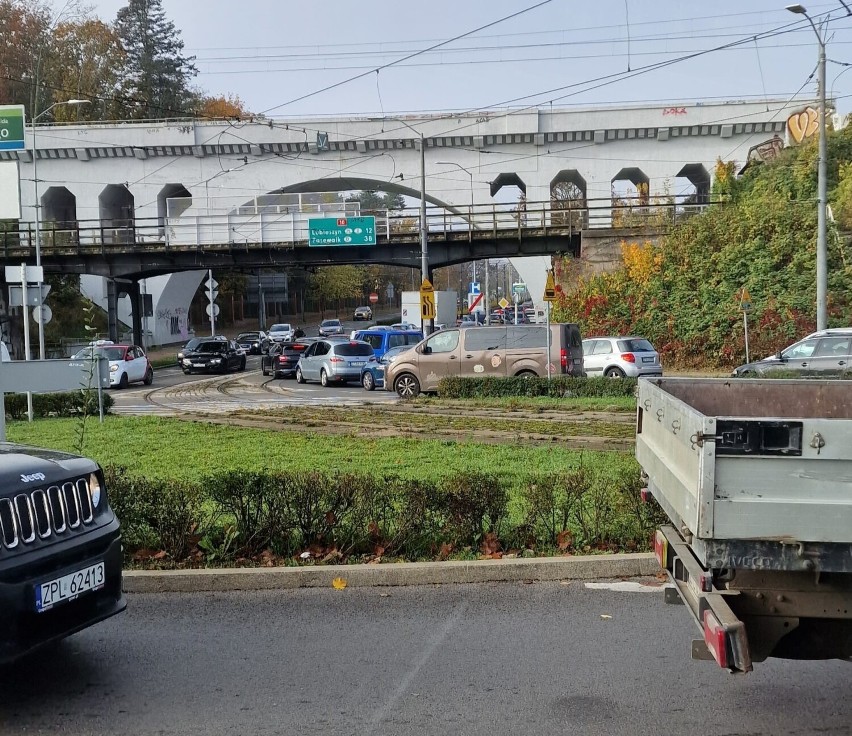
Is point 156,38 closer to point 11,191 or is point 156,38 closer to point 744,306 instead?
point 744,306

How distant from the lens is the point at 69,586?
4.82 m

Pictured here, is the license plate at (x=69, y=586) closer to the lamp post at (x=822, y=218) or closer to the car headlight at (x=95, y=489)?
the car headlight at (x=95, y=489)

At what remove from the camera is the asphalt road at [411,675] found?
4.53m

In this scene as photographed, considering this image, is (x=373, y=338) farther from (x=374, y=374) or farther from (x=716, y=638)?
(x=716, y=638)

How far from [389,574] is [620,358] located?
22.7 meters

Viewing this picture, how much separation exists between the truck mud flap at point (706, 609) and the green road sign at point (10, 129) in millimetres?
7225

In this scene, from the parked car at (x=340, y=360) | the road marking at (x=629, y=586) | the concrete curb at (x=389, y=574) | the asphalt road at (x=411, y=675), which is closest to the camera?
the asphalt road at (x=411, y=675)

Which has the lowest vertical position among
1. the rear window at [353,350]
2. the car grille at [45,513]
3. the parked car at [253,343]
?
the parked car at [253,343]

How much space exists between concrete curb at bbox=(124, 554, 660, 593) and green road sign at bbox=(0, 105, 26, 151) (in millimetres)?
4538

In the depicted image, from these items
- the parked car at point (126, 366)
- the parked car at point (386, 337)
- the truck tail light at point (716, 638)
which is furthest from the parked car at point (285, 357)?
the truck tail light at point (716, 638)

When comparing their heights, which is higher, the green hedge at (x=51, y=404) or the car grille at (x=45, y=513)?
the car grille at (x=45, y=513)

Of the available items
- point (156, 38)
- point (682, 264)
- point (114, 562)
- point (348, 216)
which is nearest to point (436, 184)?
point (348, 216)

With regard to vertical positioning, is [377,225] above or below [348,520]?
above

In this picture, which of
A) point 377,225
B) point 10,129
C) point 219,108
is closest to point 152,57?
point 219,108
